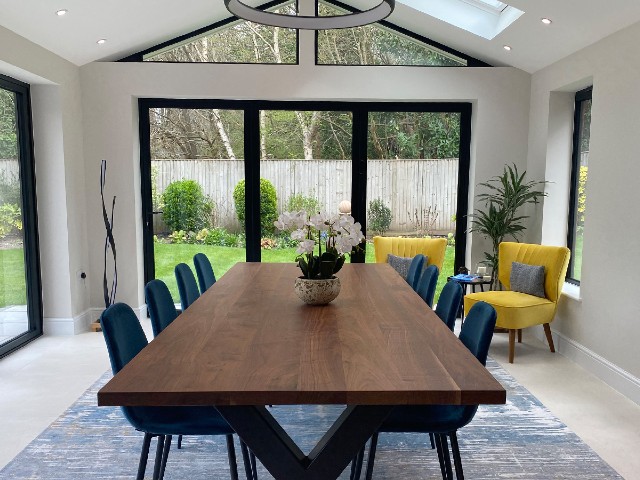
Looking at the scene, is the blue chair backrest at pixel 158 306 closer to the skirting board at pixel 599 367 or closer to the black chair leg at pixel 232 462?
the black chair leg at pixel 232 462

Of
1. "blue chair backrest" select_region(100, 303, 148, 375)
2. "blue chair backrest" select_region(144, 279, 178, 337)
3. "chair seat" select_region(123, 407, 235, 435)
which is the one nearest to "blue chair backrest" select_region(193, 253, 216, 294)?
"blue chair backrest" select_region(144, 279, 178, 337)

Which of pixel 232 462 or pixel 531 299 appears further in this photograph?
pixel 531 299

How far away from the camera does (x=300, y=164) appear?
5727 mm

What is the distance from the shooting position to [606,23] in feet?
12.5

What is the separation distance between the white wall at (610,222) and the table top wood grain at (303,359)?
1.87m

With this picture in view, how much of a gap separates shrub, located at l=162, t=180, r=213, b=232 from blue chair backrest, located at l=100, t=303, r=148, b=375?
3.53 meters

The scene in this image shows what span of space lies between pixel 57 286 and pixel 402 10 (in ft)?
13.6

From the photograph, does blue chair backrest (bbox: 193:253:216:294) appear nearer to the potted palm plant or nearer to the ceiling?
the ceiling

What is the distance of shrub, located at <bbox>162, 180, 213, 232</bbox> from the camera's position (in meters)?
5.77

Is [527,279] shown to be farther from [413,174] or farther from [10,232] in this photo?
[10,232]

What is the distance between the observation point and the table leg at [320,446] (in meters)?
1.75

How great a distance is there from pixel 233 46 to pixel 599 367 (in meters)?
4.40

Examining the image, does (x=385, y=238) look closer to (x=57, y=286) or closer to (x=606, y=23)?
(x=606, y=23)

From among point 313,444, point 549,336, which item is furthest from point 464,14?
point 313,444
